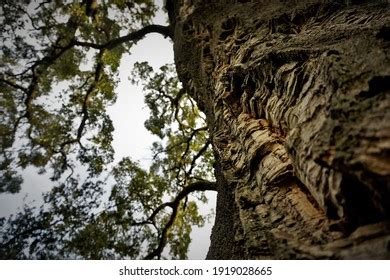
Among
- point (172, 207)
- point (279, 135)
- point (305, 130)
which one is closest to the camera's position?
point (305, 130)

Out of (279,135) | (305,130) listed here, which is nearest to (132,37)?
(279,135)

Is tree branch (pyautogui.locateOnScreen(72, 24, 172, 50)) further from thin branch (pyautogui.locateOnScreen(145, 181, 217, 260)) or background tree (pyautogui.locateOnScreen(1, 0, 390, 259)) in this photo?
thin branch (pyautogui.locateOnScreen(145, 181, 217, 260))

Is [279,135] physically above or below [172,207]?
below

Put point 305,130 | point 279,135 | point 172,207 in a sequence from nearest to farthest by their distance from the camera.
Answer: point 305,130 < point 279,135 < point 172,207

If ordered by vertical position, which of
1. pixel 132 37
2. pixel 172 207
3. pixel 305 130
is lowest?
pixel 305 130

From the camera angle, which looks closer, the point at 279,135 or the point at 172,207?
the point at 279,135

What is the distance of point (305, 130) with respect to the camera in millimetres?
1328

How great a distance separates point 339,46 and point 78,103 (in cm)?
739

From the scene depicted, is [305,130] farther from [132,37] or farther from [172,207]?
[132,37]

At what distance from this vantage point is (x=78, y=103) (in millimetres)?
7922

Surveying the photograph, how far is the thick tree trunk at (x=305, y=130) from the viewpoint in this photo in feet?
3.46

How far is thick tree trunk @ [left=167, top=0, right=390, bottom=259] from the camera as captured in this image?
1054 mm

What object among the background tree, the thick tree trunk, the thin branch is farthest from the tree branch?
the thick tree trunk

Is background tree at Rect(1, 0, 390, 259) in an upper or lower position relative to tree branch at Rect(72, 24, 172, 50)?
lower
